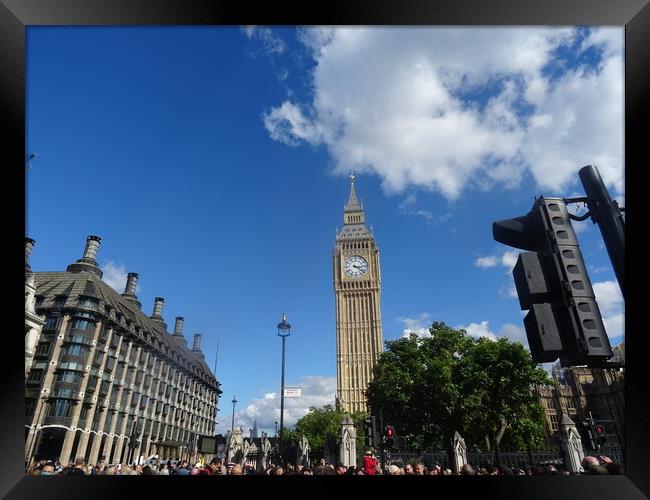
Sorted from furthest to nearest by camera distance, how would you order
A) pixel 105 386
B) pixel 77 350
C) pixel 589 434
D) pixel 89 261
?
pixel 89 261 < pixel 105 386 < pixel 77 350 < pixel 589 434

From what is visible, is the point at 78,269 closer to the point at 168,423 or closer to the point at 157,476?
the point at 168,423

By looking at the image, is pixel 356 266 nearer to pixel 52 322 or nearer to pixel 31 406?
pixel 52 322

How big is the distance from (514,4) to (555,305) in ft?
17.9

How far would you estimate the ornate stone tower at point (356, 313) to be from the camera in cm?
8982

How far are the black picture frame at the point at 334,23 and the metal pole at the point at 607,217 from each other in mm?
2537

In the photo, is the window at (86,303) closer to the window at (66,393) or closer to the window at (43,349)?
the window at (43,349)

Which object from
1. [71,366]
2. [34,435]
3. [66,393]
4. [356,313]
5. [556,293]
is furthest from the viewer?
[356,313]

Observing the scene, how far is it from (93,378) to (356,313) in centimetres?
5763

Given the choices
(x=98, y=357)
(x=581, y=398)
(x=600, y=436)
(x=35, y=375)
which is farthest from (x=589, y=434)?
(x=581, y=398)

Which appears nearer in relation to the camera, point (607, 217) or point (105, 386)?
point (607, 217)

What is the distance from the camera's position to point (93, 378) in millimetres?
49406

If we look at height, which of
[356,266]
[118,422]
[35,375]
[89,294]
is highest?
[356,266]

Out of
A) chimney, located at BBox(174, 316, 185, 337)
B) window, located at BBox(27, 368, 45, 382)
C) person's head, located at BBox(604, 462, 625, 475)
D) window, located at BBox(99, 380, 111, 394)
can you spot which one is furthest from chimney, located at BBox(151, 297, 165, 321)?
person's head, located at BBox(604, 462, 625, 475)

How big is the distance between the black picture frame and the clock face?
9113 cm
